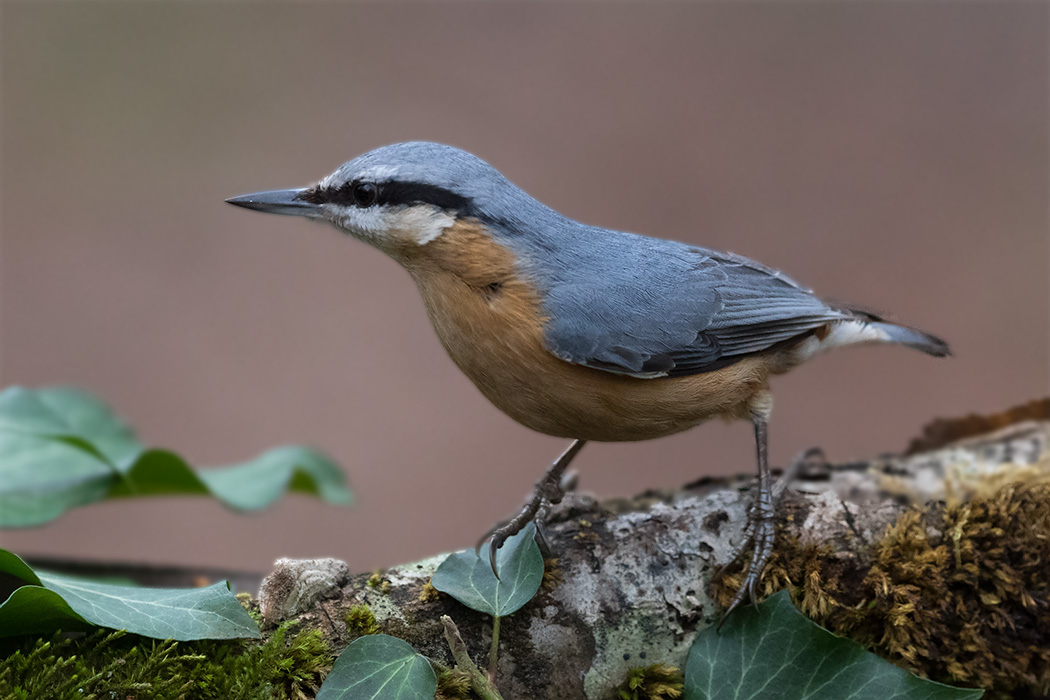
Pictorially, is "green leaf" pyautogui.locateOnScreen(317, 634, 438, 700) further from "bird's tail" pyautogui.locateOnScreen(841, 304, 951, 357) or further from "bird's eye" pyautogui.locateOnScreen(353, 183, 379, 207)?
"bird's tail" pyautogui.locateOnScreen(841, 304, 951, 357)

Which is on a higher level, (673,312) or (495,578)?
(673,312)

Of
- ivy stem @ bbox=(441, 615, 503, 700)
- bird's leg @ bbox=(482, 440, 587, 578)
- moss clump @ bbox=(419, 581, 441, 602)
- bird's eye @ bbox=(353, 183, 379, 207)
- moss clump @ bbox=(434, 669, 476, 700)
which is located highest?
bird's eye @ bbox=(353, 183, 379, 207)

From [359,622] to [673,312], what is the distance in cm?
103

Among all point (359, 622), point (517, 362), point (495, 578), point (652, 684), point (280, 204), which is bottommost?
point (652, 684)

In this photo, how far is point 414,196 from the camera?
1.96 metres

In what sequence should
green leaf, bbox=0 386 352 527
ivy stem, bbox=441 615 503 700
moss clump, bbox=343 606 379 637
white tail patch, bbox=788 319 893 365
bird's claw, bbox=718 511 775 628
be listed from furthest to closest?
green leaf, bbox=0 386 352 527 < white tail patch, bbox=788 319 893 365 < bird's claw, bbox=718 511 775 628 < moss clump, bbox=343 606 379 637 < ivy stem, bbox=441 615 503 700

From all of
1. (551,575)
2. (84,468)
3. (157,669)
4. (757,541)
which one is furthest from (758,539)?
(84,468)

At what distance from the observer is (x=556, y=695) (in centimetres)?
181

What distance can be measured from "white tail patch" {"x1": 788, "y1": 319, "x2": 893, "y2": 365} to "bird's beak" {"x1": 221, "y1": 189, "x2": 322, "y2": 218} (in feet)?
4.41

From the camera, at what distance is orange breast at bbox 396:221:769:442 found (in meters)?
1.92

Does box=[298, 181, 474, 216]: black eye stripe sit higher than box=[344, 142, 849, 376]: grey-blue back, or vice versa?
box=[298, 181, 474, 216]: black eye stripe

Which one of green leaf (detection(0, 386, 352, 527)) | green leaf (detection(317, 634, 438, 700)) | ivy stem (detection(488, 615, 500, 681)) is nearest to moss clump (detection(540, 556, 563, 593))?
ivy stem (detection(488, 615, 500, 681))

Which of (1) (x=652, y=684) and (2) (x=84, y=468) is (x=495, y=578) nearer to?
(1) (x=652, y=684)

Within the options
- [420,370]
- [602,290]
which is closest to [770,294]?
[602,290]
